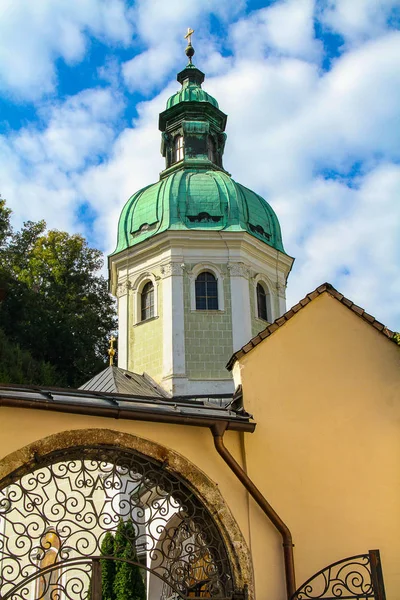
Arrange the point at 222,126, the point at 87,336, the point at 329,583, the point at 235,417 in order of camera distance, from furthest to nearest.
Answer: the point at 87,336, the point at 222,126, the point at 235,417, the point at 329,583

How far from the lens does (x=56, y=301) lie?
30188 mm

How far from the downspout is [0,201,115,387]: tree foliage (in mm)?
19694

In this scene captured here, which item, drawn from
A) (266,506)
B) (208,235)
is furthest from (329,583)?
(208,235)

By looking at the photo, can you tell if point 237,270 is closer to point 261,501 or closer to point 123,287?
point 123,287

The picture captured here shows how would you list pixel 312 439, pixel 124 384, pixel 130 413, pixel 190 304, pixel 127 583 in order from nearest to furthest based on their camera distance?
pixel 130 413 < pixel 312 439 < pixel 127 583 < pixel 124 384 < pixel 190 304

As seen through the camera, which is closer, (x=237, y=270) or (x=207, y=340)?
(x=207, y=340)

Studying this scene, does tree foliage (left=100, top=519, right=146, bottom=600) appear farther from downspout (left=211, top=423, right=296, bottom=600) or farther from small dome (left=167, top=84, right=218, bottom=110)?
small dome (left=167, top=84, right=218, bottom=110)

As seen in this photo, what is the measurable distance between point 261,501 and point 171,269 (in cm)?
1191

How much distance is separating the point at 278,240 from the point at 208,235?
2.62 meters

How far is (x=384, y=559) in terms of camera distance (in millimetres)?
7781

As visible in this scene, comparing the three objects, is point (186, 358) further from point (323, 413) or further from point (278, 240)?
point (323, 413)

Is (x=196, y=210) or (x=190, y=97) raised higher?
(x=190, y=97)

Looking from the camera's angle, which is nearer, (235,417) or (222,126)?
(235,417)

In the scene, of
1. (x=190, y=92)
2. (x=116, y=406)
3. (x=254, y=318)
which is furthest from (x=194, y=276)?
(x=116, y=406)
